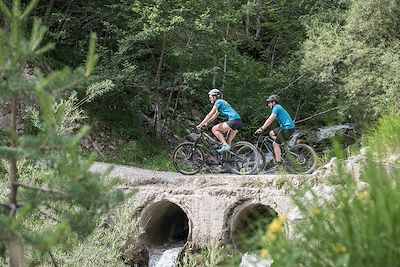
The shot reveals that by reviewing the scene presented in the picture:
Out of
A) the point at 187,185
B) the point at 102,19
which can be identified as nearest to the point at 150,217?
the point at 187,185

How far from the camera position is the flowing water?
36.3 feet

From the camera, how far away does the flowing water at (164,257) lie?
11.1 m

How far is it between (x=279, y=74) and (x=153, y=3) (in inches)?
196

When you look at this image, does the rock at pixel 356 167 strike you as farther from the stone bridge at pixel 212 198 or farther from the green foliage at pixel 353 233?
the stone bridge at pixel 212 198

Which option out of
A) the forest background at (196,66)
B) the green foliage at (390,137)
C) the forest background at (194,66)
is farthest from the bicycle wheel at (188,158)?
the green foliage at (390,137)

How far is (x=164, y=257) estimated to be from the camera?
11266 mm

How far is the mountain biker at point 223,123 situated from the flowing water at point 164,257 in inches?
84.2

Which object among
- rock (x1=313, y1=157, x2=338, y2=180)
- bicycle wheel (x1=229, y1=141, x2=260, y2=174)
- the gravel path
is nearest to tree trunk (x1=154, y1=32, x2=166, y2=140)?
the gravel path

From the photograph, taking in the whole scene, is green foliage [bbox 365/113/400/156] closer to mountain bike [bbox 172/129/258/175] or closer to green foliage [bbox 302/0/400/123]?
mountain bike [bbox 172/129/258/175]

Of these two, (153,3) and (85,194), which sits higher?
(153,3)

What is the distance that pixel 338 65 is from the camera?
1608 cm

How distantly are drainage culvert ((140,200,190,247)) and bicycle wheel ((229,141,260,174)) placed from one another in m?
1.53

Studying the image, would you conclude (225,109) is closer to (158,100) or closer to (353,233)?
(158,100)

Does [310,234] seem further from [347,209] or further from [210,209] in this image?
[210,209]
